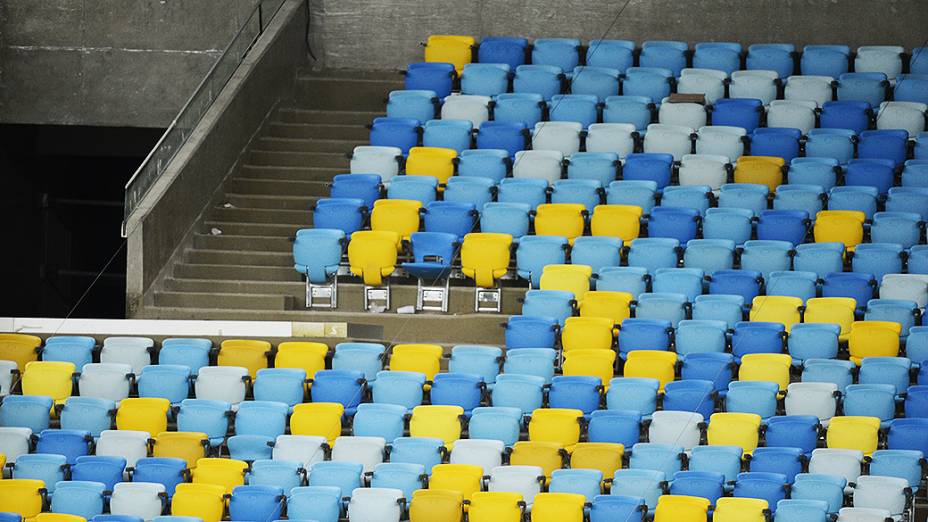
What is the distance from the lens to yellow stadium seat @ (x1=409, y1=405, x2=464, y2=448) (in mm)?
9375

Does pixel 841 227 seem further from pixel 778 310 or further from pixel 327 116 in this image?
pixel 327 116

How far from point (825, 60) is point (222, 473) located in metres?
5.71

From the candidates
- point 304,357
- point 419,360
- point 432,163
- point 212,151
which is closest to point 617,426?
point 419,360

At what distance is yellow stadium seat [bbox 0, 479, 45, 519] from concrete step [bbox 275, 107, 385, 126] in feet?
15.4

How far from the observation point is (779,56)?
1250 centimetres

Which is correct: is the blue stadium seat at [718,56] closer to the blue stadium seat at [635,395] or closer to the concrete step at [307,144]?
the concrete step at [307,144]

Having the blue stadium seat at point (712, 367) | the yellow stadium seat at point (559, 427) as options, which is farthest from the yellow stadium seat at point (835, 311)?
the yellow stadium seat at point (559, 427)

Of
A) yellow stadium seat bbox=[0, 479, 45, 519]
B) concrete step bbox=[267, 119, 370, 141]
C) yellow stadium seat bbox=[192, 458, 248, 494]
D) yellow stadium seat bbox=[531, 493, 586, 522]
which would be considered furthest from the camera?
concrete step bbox=[267, 119, 370, 141]

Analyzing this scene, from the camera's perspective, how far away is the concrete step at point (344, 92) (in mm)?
13070

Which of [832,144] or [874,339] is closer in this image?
[874,339]

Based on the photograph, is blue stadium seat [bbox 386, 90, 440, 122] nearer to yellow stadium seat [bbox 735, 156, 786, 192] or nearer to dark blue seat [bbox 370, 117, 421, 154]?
dark blue seat [bbox 370, 117, 421, 154]

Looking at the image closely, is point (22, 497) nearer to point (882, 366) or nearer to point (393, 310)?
point (393, 310)

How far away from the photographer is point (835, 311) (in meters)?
10.1

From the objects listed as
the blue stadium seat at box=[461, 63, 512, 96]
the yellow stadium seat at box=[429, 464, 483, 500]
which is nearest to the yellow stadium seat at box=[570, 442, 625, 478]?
the yellow stadium seat at box=[429, 464, 483, 500]
